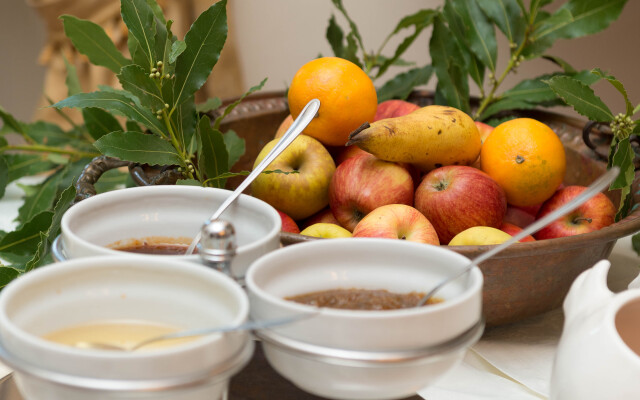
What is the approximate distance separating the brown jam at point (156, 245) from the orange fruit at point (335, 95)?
0.33 meters

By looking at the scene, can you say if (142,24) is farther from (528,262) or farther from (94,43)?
(528,262)

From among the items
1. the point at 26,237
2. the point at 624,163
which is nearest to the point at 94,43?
the point at 26,237

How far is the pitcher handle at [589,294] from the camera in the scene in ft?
1.38

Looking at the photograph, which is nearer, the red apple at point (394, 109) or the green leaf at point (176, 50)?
the green leaf at point (176, 50)

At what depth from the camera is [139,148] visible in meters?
0.61

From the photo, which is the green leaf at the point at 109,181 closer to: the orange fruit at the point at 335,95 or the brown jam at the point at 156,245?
the orange fruit at the point at 335,95

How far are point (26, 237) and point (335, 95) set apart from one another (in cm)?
32

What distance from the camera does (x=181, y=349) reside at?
0.26 metres

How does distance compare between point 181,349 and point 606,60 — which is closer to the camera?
point 181,349

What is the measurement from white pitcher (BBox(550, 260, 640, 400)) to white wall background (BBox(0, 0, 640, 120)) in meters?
1.09

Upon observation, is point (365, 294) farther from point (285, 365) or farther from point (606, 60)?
point (606, 60)

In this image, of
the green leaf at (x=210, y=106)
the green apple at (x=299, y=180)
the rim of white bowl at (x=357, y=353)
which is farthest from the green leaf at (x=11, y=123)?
the rim of white bowl at (x=357, y=353)

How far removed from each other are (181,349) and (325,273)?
0.11m

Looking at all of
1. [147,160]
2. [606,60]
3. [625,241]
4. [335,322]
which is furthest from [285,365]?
[606,60]
